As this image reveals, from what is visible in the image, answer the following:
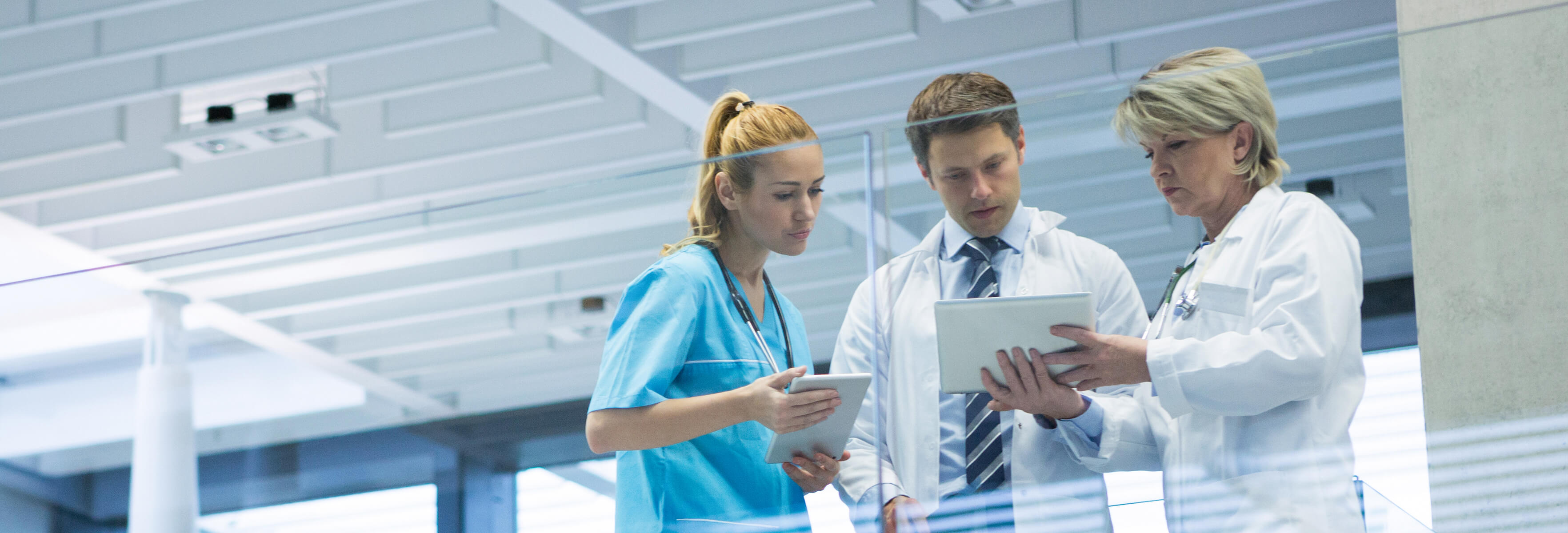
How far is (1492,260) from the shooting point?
6.62ft

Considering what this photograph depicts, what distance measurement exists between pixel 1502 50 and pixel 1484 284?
325 mm

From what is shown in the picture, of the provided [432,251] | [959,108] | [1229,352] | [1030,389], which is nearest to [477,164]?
[432,251]

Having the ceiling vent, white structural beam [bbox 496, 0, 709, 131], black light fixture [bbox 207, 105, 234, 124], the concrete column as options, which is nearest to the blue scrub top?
the concrete column

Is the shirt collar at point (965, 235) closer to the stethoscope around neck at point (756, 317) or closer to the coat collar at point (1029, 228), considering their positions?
the coat collar at point (1029, 228)

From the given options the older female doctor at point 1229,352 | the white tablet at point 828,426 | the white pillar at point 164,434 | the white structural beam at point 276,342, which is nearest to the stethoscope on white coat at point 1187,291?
the older female doctor at point 1229,352

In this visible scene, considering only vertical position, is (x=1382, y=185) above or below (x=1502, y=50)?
below

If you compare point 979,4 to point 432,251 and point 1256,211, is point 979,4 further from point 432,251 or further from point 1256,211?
point 1256,211

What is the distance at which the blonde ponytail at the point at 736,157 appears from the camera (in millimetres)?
2299

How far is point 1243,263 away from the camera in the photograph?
202cm

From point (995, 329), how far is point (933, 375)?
22 cm

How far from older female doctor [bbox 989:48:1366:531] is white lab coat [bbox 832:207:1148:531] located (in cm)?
6

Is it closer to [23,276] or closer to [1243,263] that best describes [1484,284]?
A: [1243,263]

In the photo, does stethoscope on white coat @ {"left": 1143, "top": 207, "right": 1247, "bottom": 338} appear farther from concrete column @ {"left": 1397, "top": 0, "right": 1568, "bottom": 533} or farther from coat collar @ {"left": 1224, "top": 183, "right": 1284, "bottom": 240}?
concrete column @ {"left": 1397, "top": 0, "right": 1568, "bottom": 533}

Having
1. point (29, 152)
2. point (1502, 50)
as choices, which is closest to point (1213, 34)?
point (1502, 50)
